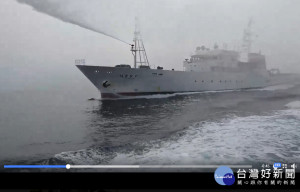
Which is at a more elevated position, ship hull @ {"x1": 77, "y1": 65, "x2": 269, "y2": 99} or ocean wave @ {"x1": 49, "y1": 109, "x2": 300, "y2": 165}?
ship hull @ {"x1": 77, "y1": 65, "x2": 269, "y2": 99}

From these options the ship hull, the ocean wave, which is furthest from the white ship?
the ocean wave

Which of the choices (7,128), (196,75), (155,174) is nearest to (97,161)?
(155,174)

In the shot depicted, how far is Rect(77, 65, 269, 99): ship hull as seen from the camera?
20.7 m

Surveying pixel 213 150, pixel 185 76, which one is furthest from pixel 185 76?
pixel 213 150

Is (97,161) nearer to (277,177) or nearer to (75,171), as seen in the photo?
(75,171)

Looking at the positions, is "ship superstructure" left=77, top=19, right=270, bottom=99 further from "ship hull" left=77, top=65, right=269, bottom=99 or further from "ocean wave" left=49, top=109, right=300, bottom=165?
"ocean wave" left=49, top=109, right=300, bottom=165

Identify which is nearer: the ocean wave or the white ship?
the ocean wave

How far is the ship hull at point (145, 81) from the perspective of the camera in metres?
20.7

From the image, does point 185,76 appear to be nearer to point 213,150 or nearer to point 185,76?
point 185,76

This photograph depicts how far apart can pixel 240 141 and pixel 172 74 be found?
18.0 m

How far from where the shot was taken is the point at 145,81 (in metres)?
22.0

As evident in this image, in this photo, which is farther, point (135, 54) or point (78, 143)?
point (135, 54)

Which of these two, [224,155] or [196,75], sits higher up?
[196,75]

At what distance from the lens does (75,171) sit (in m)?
2.65
